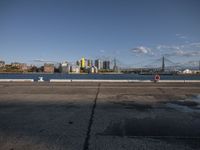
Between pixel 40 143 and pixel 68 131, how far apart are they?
891 millimetres

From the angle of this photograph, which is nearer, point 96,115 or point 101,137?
point 101,137

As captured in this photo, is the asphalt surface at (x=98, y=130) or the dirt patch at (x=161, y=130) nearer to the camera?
the asphalt surface at (x=98, y=130)

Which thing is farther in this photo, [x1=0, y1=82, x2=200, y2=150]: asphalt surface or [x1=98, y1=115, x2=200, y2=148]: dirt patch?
[x1=98, y1=115, x2=200, y2=148]: dirt patch

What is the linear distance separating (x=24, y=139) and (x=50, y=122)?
1391 mm

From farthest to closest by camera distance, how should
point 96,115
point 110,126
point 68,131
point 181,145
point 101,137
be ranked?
1. point 96,115
2. point 110,126
3. point 68,131
4. point 101,137
5. point 181,145

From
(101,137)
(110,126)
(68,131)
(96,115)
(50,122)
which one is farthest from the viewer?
(96,115)

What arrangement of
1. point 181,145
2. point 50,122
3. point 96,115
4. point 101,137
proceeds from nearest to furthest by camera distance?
point 181,145 < point 101,137 < point 50,122 < point 96,115

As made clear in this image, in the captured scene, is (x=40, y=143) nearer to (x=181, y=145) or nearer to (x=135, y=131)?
(x=135, y=131)

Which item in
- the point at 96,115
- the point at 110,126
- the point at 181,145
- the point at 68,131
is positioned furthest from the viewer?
the point at 96,115

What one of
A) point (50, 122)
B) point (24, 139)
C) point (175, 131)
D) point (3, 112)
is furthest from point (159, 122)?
point (3, 112)

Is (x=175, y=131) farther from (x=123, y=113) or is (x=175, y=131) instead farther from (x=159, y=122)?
(x=123, y=113)

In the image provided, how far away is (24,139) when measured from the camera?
4293 millimetres

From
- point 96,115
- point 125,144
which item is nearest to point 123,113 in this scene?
point 96,115

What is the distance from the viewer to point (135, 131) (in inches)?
193
